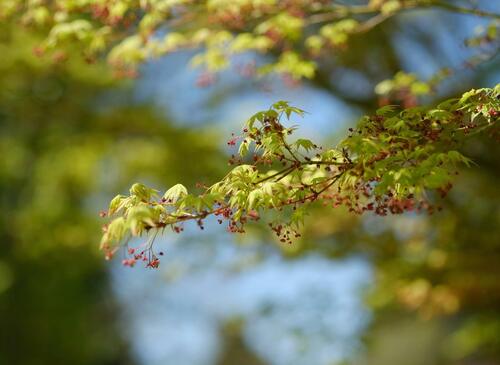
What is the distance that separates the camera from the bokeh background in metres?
8.70

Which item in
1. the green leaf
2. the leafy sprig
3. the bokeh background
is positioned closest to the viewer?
the leafy sprig

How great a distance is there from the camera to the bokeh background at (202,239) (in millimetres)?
8695

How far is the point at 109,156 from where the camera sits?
16.5 meters

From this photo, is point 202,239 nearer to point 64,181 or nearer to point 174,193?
point 174,193

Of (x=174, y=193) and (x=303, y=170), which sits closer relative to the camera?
(x=174, y=193)

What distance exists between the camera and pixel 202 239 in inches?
386

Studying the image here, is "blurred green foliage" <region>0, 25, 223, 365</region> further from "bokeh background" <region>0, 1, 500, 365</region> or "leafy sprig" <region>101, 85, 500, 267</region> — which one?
"leafy sprig" <region>101, 85, 500, 267</region>

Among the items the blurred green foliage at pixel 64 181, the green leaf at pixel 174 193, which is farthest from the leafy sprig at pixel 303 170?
the blurred green foliage at pixel 64 181

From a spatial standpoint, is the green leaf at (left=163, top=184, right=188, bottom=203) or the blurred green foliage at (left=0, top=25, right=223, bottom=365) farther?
the blurred green foliage at (left=0, top=25, right=223, bottom=365)

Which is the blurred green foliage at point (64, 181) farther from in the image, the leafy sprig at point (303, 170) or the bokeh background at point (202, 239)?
the leafy sprig at point (303, 170)

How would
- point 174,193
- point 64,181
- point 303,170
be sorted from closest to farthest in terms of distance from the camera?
point 174,193 < point 303,170 < point 64,181

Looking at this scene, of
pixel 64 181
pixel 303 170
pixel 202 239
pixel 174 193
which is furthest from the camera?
pixel 64 181

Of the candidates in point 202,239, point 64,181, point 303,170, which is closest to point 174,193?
point 303,170

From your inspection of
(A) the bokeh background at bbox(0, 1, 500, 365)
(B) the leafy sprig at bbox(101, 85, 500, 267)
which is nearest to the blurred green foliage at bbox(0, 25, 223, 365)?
(A) the bokeh background at bbox(0, 1, 500, 365)
